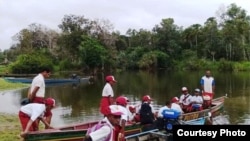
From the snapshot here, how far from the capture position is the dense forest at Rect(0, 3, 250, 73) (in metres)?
65.1

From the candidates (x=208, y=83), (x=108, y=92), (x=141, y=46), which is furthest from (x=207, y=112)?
(x=141, y=46)

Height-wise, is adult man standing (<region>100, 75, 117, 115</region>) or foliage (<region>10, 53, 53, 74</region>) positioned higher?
foliage (<region>10, 53, 53, 74</region>)

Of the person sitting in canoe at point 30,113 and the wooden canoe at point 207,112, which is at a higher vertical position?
the person sitting in canoe at point 30,113

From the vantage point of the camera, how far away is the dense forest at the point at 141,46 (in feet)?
214

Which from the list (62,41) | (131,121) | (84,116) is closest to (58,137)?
(131,121)

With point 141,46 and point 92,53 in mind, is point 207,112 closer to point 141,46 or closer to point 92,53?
point 92,53

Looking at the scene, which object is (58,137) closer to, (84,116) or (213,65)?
(84,116)

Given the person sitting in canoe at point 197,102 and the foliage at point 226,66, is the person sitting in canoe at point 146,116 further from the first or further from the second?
the foliage at point 226,66

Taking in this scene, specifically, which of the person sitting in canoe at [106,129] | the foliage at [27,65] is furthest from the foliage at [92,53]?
the person sitting in canoe at [106,129]

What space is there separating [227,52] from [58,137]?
63.2 m

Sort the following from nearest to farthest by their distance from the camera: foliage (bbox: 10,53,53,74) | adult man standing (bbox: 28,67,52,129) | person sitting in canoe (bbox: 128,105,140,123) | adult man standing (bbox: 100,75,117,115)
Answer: adult man standing (bbox: 28,67,52,129)
adult man standing (bbox: 100,75,117,115)
person sitting in canoe (bbox: 128,105,140,123)
foliage (bbox: 10,53,53,74)

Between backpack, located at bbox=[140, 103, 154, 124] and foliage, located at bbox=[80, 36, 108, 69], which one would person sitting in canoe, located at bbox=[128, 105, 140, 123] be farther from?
foliage, located at bbox=[80, 36, 108, 69]

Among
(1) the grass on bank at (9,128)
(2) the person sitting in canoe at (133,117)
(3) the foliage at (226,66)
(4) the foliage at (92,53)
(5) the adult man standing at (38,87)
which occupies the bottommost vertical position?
(1) the grass on bank at (9,128)

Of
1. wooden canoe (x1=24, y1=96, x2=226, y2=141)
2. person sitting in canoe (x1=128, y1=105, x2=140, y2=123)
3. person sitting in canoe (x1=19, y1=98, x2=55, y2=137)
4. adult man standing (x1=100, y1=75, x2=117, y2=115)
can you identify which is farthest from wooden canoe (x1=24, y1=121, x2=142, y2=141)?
person sitting in canoe (x1=128, y1=105, x2=140, y2=123)
